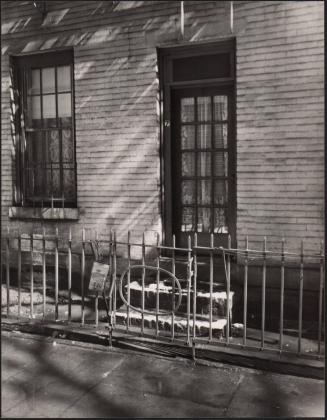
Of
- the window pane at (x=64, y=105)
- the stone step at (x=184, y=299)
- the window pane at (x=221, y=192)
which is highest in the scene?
the window pane at (x=64, y=105)

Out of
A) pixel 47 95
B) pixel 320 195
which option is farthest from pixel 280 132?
pixel 47 95

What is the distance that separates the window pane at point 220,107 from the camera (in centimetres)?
708

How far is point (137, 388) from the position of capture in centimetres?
406

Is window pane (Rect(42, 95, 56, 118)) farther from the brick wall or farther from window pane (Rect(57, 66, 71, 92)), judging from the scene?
the brick wall

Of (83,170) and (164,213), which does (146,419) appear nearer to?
(164,213)

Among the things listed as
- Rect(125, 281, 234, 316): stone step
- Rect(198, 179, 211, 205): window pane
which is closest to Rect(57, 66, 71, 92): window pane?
Rect(198, 179, 211, 205): window pane

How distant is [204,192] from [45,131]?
3211 mm

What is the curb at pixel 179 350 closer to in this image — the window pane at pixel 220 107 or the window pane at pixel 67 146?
the window pane at pixel 67 146

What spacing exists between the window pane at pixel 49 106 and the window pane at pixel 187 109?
248cm

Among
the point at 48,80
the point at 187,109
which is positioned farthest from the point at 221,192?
the point at 48,80

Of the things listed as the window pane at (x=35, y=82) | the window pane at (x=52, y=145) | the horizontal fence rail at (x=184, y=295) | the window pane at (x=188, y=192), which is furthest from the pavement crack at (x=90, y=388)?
the window pane at (x=35, y=82)

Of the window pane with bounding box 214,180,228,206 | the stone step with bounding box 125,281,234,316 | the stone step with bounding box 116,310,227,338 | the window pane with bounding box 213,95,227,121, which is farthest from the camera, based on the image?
the window pane with bounding box 214,180,228,206

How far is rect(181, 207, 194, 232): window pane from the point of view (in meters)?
7.40

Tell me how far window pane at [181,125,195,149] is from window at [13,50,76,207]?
2075mm
